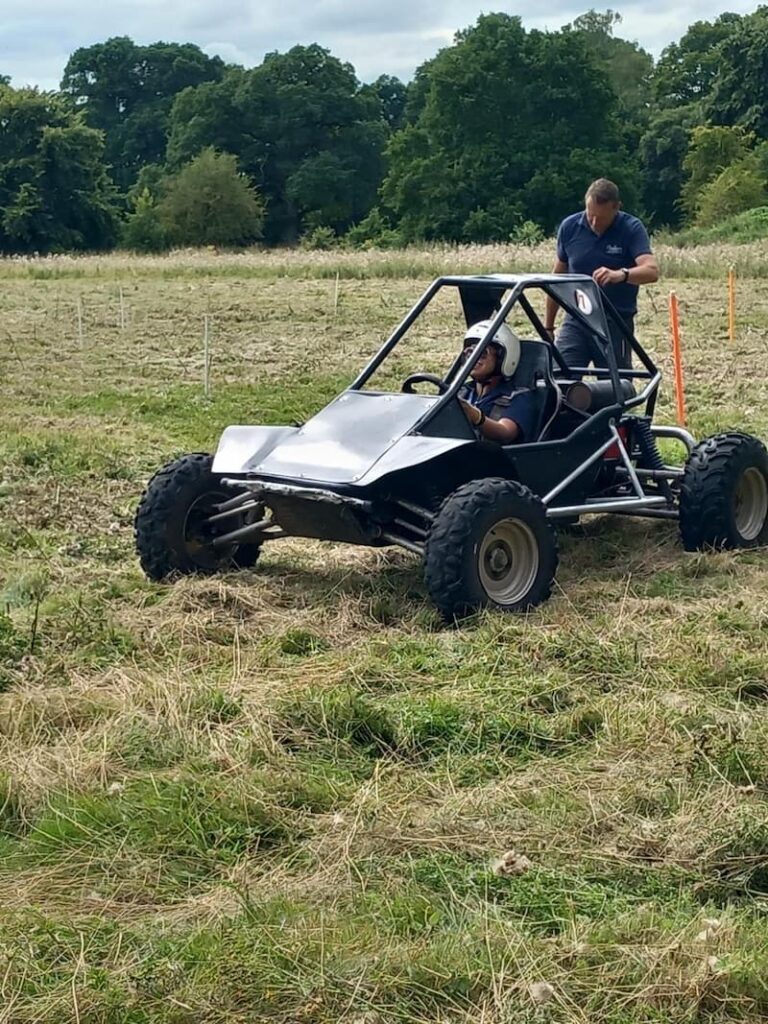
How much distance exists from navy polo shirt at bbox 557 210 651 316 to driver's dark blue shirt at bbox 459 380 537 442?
136 centimetres

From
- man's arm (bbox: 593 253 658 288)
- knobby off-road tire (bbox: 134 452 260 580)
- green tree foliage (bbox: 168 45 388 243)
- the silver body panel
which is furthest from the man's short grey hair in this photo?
green tree foliage (bbox: 168 45 388 243)

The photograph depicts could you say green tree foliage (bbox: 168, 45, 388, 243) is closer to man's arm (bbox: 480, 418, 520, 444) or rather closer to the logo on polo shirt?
the logo on polo shirt

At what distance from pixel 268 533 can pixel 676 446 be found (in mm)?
4758

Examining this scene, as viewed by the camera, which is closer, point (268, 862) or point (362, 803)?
point (268, 862)

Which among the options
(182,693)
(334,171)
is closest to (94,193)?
(334,171)

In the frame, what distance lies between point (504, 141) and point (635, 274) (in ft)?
194

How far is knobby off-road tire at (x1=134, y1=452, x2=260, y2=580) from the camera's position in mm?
7039

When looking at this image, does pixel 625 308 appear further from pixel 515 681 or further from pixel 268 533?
pixel 515 681

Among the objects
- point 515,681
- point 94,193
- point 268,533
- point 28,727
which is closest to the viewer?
point 28,727

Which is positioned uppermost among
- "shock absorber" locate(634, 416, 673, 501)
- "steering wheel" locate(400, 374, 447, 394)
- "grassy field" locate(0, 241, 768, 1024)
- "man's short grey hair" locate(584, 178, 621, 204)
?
"man's short grey hair" locate(584, 178, 621, 204)

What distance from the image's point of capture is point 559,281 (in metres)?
7.51

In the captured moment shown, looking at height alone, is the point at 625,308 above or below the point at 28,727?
above

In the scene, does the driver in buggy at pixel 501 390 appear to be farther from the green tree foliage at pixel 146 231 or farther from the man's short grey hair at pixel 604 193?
the green tree foliage at pixel 146 231

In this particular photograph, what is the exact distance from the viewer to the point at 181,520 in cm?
707
